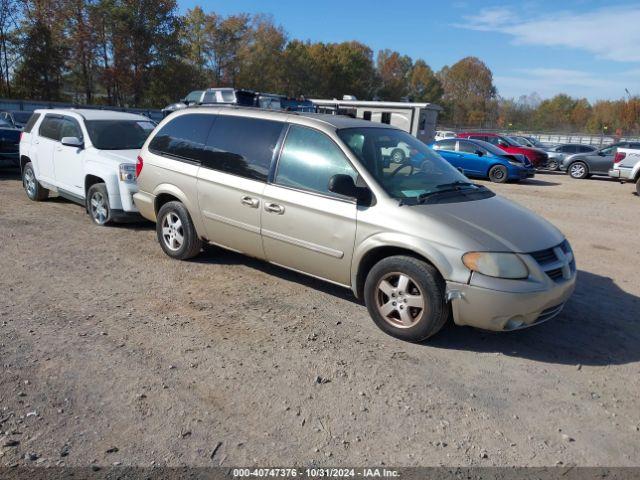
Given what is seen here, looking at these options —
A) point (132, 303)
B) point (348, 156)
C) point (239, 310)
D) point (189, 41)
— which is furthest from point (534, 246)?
point (189, 41)

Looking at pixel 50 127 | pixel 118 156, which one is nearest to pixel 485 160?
pixel 118 156

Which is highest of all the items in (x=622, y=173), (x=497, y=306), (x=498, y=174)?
(x=622, y=173)

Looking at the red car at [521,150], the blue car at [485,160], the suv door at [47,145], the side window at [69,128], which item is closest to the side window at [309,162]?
the side window at [69,128]

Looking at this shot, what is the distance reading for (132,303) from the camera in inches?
190

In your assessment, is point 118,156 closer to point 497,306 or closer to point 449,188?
point 449,188

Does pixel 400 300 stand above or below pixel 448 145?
below

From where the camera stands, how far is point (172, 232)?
19.9ft

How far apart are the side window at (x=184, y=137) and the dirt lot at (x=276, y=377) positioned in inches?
52.1

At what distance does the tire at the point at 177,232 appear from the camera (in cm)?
586

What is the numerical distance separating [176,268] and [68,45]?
140 ft

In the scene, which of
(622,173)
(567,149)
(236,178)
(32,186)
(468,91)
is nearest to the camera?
(236,178)

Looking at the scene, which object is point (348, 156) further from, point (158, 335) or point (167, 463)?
point (167, 463)

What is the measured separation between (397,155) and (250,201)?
1523mm

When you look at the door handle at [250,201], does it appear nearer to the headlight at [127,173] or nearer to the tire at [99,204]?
the headlight at [127,173]
